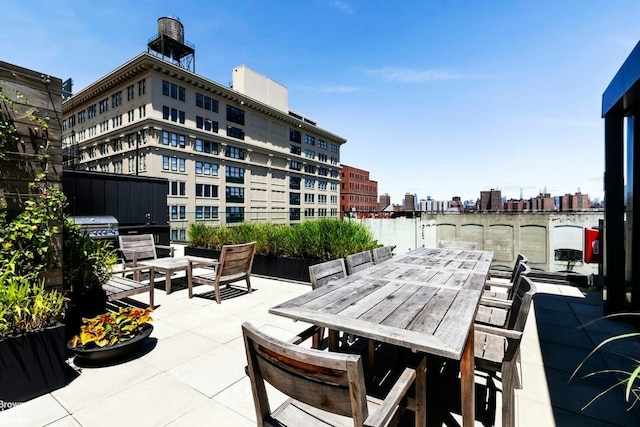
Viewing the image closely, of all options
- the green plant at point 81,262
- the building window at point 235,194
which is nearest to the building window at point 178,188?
the building window at point 235,194

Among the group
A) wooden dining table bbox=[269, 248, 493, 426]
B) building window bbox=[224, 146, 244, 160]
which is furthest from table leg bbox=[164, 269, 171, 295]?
building window bbox=[224, 146, 244, 160]

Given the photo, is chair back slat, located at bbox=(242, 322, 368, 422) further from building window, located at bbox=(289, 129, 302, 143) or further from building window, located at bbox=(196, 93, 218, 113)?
building window, located at bbox=(289, 129, 302, 143)

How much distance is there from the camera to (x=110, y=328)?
3033 millimetres

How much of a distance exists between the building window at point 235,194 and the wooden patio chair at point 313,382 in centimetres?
3740

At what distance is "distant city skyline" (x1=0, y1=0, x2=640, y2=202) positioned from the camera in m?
5.32

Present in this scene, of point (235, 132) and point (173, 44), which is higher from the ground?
point (173, 44)

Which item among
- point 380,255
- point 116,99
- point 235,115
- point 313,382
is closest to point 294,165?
point 235,115

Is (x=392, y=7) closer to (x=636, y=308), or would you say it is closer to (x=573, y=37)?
(x=573, y=37)

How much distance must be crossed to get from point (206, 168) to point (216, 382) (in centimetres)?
3452

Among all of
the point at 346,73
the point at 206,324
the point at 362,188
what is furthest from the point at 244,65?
the point at 362,188

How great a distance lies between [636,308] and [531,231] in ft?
40.0

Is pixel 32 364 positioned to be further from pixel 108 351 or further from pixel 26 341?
pixel 108 351

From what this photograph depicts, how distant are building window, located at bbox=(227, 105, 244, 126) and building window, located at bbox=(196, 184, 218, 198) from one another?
954cm

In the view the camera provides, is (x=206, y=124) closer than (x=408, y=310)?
No
